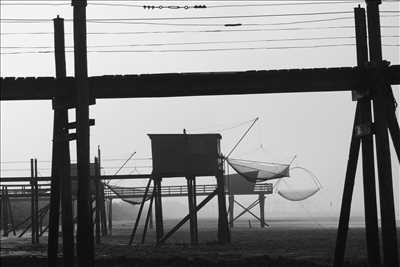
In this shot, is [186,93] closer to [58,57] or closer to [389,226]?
[58,57]

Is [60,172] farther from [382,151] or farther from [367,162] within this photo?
[382,151]

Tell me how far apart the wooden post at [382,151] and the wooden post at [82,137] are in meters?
6.24

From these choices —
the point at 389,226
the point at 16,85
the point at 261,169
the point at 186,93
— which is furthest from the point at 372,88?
the point at 261,169

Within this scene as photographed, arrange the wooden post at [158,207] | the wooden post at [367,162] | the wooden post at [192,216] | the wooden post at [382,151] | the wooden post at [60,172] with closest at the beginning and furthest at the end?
the wooden post at [382,151] → the wooden post at [367,162] → the wooden post at [60,172] → the wooden post at [192,216] → the wooden post at [158,207]

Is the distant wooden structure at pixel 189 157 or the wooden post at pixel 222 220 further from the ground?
the distant wooden structure at pixel 189 157

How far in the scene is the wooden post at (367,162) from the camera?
15.5 m

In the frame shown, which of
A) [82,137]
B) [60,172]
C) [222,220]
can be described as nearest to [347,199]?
[82,137]

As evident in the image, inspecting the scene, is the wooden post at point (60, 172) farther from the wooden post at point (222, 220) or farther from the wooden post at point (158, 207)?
the wooden post at point (158, 207)

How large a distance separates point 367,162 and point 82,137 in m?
6.34

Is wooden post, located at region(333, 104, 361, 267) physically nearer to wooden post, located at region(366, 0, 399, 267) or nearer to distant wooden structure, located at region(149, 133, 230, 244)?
wooden post, located at region(366, 0, 399, 267)

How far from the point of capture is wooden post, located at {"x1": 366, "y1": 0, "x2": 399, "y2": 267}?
14.8 metres

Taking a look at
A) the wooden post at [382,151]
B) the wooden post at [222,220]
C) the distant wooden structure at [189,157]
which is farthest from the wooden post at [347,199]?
the distant wooden structure at [189,157]

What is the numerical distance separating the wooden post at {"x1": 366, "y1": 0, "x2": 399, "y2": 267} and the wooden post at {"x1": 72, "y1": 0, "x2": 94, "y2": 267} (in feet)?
20.5

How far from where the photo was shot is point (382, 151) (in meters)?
15.1
